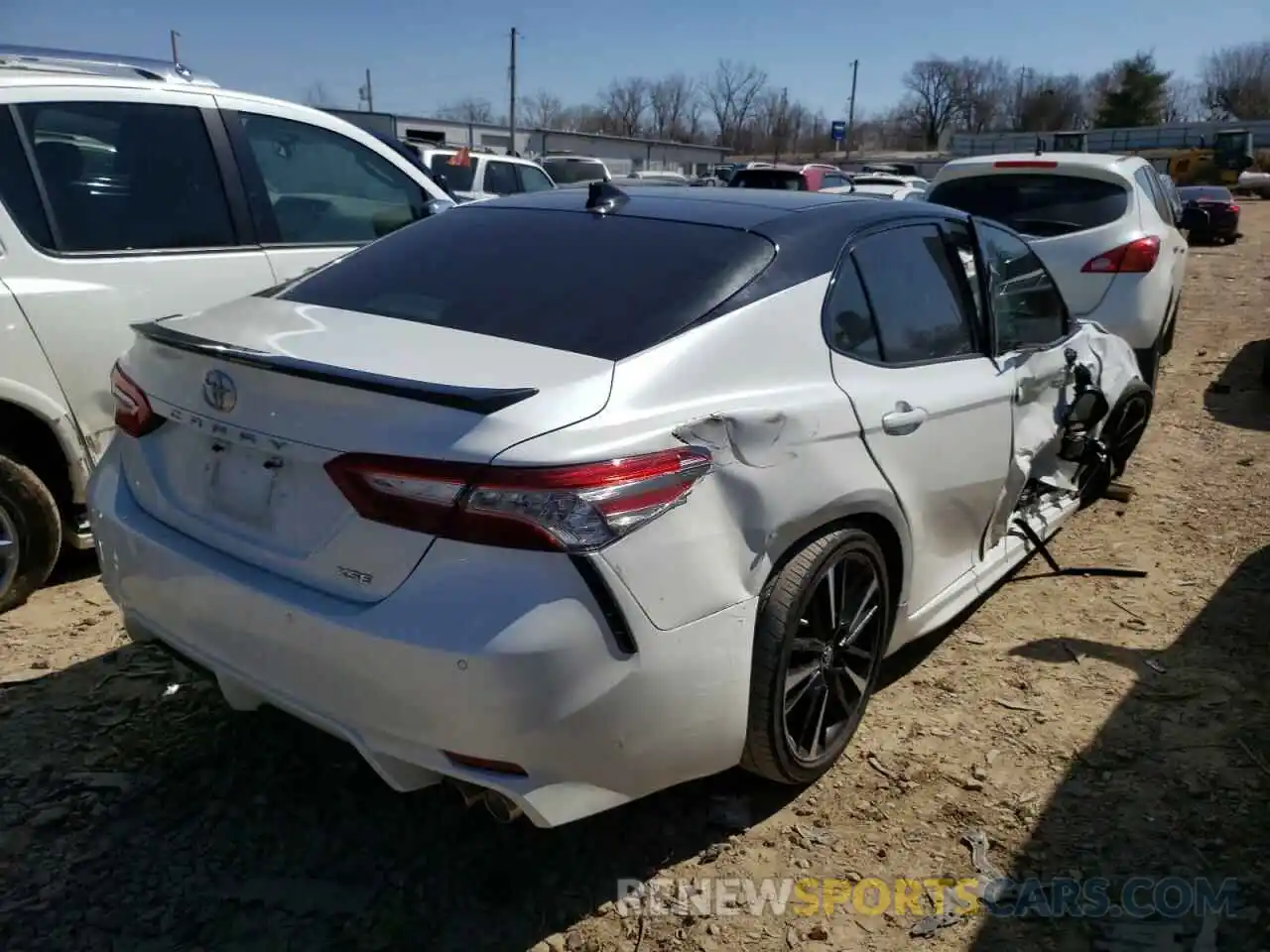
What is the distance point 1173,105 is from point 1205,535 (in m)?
101

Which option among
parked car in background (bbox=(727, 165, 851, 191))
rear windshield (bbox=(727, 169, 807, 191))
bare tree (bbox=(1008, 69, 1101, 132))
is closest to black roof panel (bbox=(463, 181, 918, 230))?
parked car in background (bbox=(727, 165, 851, 191))

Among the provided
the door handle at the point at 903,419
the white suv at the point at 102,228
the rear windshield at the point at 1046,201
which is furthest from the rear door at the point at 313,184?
the rear windshield at the point at 1046,201

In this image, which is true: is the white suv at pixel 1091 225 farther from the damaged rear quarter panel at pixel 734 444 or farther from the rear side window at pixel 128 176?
the rear side window at pixel 128 176

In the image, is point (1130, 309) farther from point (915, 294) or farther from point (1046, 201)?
point (915, 294)

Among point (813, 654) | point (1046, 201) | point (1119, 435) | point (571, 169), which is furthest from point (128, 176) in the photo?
point (571, 169)

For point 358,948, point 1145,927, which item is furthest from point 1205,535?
point 358,948

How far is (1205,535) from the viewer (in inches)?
194

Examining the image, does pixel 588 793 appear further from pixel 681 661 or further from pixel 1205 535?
pixel 1205 535

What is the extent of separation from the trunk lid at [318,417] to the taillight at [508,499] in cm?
3

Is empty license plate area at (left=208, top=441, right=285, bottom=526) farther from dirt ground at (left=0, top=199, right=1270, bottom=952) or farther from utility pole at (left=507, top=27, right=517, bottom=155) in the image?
utility pole at (left=507, top=27, right=517, bottom=155)

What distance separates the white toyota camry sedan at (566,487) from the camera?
2.03 m

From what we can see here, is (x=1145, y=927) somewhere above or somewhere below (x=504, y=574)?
below

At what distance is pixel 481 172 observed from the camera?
1387 centimetres

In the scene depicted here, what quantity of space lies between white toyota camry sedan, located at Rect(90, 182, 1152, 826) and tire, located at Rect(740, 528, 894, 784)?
0.03ft
